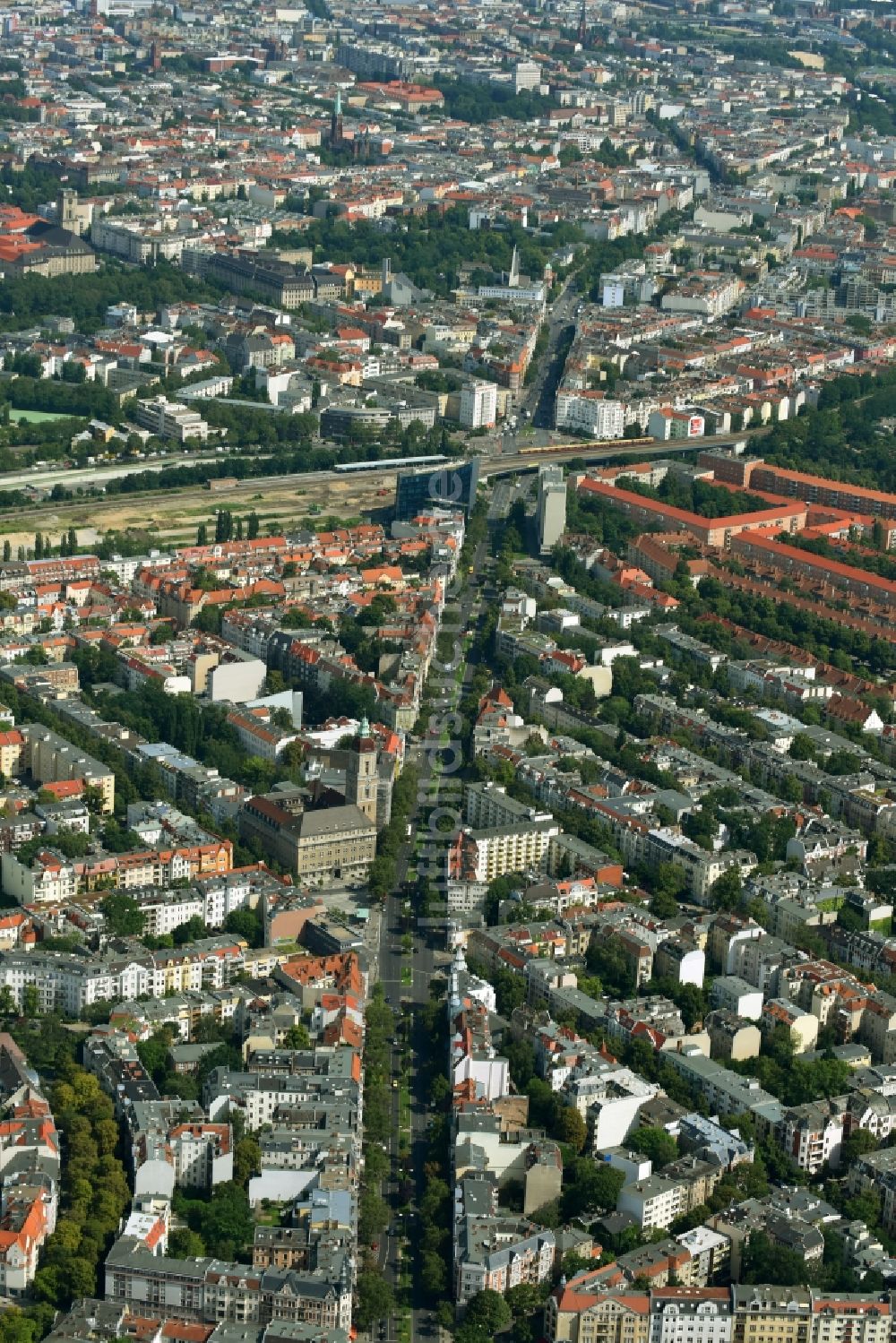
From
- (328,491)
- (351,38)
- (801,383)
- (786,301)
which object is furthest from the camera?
(351,38)

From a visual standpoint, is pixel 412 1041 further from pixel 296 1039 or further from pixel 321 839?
pixel 321 839

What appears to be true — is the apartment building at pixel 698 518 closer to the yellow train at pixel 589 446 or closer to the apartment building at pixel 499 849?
the yellow train at pixel 589 446

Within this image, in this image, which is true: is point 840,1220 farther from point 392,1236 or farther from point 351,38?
point 351,38

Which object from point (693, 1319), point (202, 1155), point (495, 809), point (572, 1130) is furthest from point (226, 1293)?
point (495, 809)

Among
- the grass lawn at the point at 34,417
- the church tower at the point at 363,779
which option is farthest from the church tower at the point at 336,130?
the church tower at the point at 363,779

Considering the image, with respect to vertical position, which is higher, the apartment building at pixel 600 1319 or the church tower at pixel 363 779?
the church tower at pixel 363 779

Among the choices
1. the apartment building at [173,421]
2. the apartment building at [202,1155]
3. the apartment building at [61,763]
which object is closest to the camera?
the apartment building at [202,1155]

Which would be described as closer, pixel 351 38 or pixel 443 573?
pixel 443 573

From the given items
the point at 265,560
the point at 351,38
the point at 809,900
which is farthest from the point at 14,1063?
the point at 351,38
